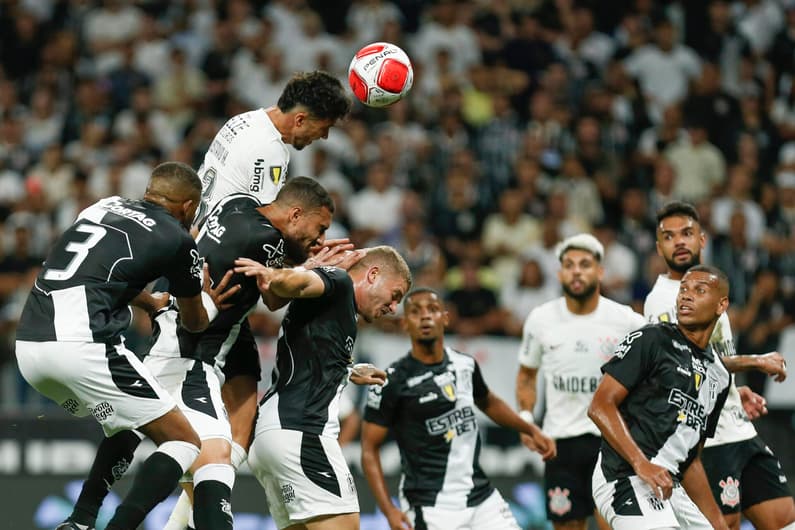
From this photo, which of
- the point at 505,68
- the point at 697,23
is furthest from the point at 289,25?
the point at 697,23

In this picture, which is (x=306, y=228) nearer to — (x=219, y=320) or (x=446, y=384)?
(x=219, y=320)

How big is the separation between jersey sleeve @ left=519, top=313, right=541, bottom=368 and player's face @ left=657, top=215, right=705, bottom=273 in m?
1.45

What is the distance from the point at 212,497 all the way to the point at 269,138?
2.36 meters

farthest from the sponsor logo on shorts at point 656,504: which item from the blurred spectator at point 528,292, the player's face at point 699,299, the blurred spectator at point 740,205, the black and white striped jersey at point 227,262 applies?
the blurred spectator at point 740,205

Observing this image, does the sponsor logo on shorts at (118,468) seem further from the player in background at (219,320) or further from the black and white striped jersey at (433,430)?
the black and white striped jersey at (433,430)

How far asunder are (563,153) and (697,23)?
365cm

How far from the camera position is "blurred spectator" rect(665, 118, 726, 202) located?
15.5m

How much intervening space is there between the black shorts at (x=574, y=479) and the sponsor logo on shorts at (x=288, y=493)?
114 inches

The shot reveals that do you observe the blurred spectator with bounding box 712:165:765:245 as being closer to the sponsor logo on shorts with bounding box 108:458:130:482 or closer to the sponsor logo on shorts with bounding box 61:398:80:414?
the sponsor logo on shorts with bounding box 108:458:130:482

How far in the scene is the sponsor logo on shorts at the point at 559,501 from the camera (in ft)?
31.1

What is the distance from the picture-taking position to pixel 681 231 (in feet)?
28.4

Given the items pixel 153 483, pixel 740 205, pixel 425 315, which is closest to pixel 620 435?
pixel 425 315

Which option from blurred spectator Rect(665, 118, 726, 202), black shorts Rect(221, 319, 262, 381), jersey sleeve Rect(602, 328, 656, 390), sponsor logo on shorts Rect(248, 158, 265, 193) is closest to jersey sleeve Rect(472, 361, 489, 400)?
jersey sleeve Rect(602, 328, 656, 390)

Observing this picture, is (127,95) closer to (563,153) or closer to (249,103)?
(249,103)
